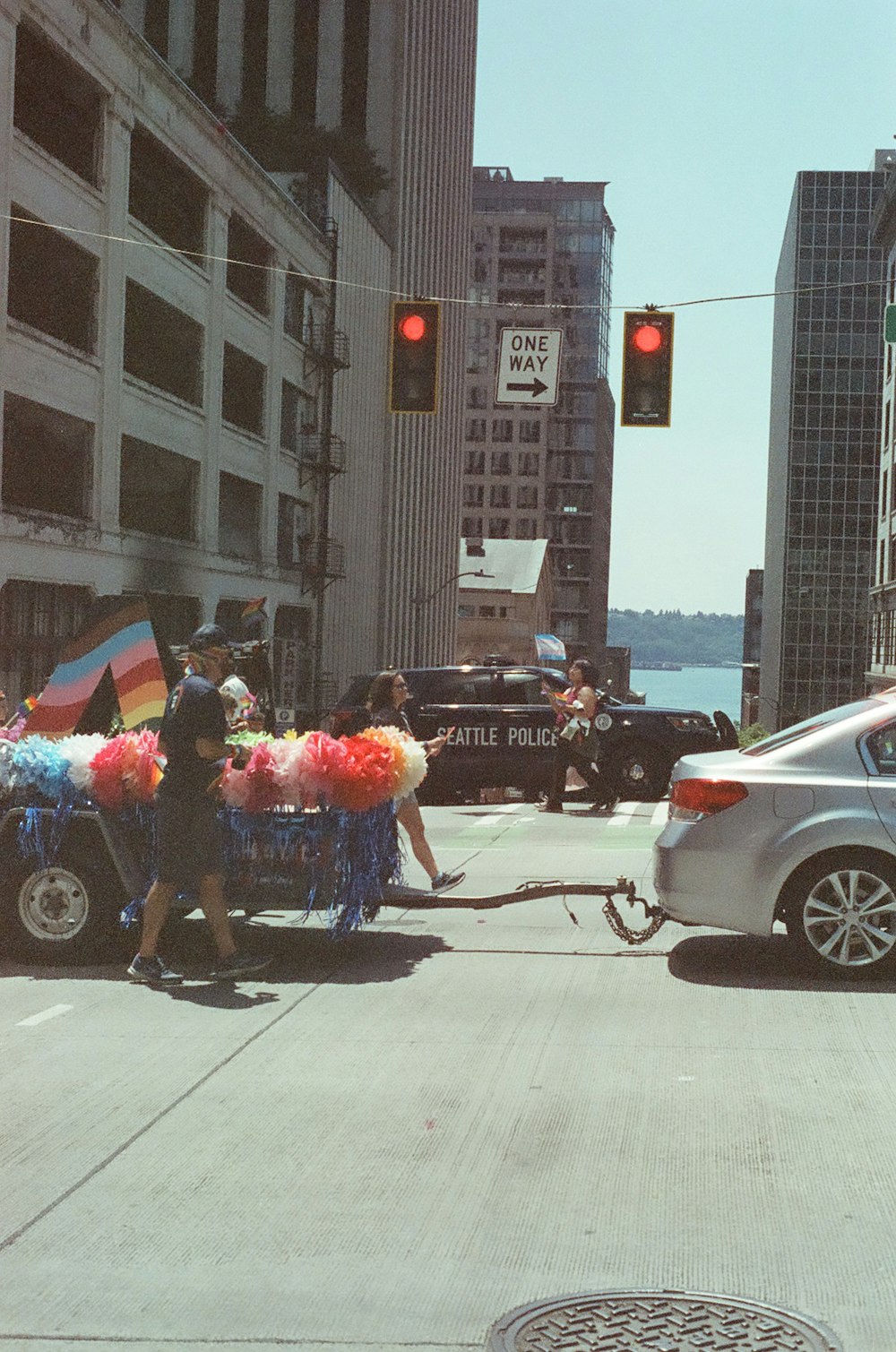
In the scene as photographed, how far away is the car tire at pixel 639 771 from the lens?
76.0ft

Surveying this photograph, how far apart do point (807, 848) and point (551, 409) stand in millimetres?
150675

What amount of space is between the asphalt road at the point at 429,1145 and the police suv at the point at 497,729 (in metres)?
12.0

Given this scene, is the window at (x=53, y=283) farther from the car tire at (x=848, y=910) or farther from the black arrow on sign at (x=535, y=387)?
the car tire at (x=848, y=910)

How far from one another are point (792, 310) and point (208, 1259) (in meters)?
136

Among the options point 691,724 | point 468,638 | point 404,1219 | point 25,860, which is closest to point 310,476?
point 691,724

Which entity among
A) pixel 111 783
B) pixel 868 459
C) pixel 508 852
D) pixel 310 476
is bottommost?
pixel 508 852

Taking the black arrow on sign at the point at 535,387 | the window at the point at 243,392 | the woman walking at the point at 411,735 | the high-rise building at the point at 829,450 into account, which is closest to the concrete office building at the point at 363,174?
the window at the point at 243,392

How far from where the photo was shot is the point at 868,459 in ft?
427

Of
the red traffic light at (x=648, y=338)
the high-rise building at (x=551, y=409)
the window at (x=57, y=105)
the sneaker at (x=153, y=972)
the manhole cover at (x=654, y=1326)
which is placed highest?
the high-rise building at (x=551, y=409)

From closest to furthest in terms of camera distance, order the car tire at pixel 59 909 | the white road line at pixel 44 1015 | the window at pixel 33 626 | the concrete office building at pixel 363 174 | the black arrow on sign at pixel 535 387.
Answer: the white road line at pixel 44 1015 < the car tire at pixel 59 909 < the black arrow on sign at pixel 535 387 < the window at pixel 33 626 < the concrete office building at pixel 363 174

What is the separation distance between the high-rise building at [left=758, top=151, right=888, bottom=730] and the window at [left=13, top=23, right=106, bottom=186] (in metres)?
104

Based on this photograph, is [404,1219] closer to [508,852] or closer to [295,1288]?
[295,1288]

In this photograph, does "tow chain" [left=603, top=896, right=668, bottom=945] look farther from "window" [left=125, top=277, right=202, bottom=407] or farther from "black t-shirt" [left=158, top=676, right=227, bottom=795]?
"window" [left=125, top=277, right=202, bottom=407]

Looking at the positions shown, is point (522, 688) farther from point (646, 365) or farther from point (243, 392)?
point (243, 392)
